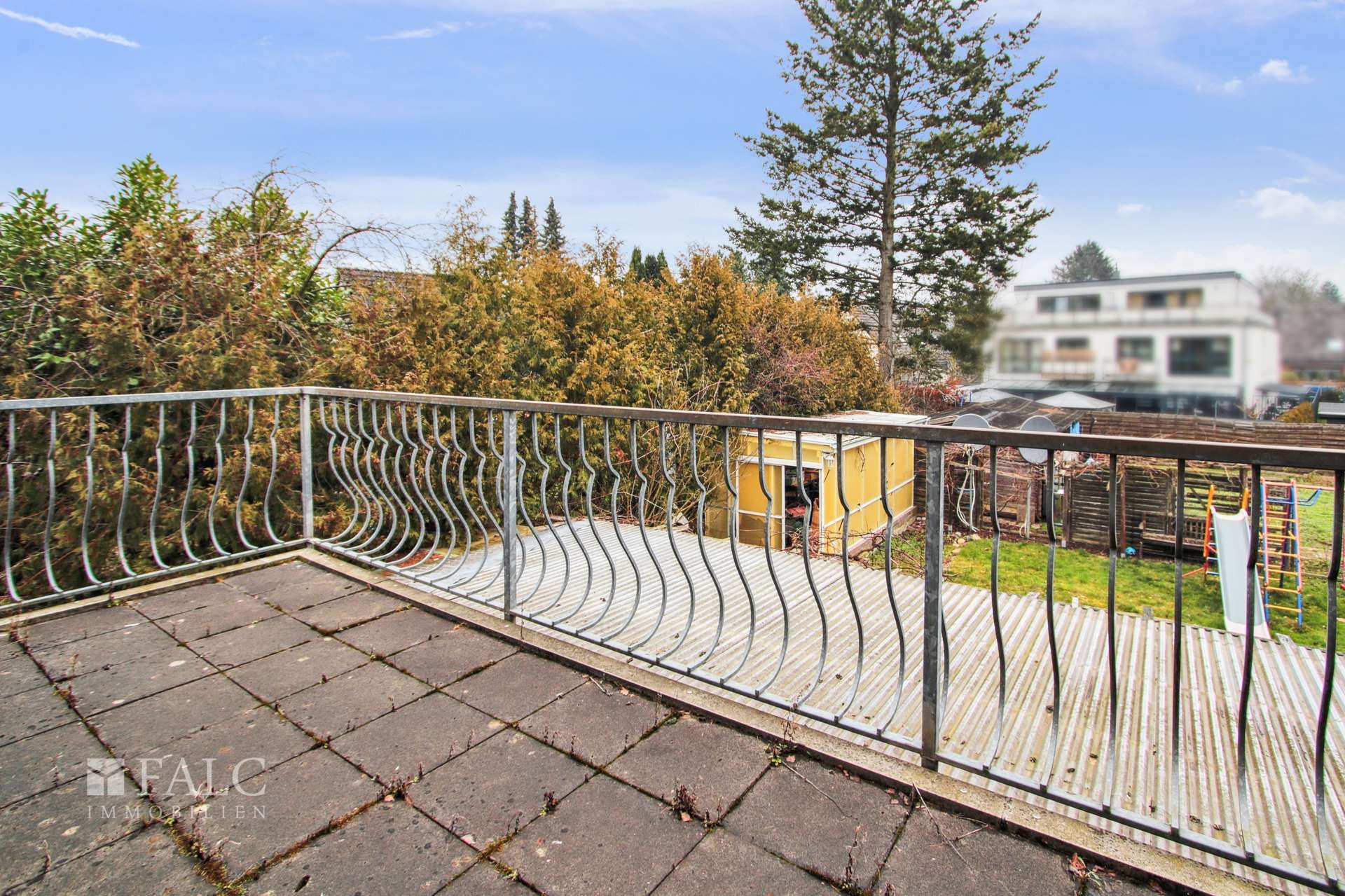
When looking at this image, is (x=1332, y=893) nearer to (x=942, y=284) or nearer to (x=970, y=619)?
(x=970, y=619)

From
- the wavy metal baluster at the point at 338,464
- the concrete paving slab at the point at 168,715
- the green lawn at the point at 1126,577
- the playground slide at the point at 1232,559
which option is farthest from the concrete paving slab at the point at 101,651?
the playground slide at the point at 1232,559

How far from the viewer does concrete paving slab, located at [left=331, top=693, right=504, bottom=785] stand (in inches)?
64.6

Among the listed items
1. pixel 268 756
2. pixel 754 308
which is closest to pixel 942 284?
pixel 754 308

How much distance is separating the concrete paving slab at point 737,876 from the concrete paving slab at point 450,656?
3.56 feet

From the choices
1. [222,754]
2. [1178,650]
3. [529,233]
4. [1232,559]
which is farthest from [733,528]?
[1232,559]

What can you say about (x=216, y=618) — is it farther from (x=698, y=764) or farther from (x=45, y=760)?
(x=698, y=764)

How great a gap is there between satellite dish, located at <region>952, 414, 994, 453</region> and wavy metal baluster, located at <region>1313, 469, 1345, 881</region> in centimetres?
57

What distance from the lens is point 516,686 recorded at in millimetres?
2055

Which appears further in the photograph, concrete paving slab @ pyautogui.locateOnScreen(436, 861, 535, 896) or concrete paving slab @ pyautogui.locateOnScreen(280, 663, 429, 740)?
concrete paving slab @ pyautogui.locateOnScreen(280, 663, 429, 740)

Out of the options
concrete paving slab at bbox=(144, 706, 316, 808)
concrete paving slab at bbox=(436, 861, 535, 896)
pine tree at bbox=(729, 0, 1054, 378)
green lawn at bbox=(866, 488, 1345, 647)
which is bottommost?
green lawn at bbox=(866, 488, 1345, 647)

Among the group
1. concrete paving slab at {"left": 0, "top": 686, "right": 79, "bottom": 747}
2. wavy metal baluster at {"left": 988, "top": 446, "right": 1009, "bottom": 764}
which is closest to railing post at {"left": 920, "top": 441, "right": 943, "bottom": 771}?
wavy metal baluster at {"left": 988, "top": 446, "right": 1009, "bottom": 764}

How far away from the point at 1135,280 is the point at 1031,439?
22.8 inches

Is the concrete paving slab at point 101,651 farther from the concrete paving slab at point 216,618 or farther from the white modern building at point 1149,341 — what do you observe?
the white modern building at point 1149,341

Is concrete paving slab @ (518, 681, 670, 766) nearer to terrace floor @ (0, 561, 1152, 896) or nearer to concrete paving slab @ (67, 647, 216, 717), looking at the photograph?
terrace floor @ (0, 561, 1152, 896)
